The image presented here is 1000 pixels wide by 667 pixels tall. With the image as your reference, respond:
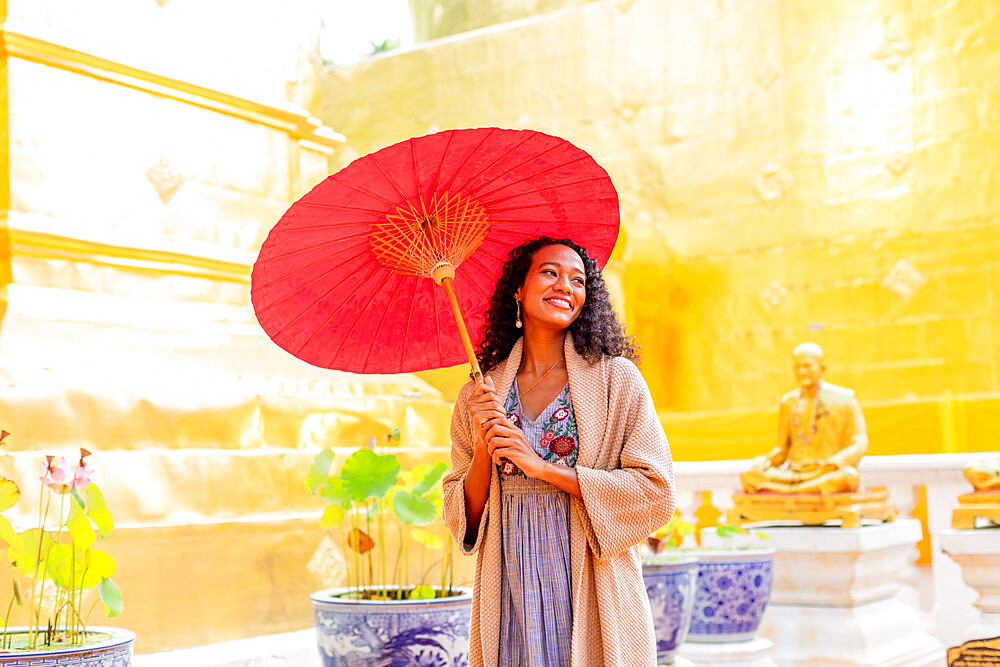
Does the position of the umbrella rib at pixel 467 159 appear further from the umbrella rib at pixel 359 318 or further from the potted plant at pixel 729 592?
the potted plant at pixel 729 592

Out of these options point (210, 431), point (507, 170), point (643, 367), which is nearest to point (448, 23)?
point (643, 367)

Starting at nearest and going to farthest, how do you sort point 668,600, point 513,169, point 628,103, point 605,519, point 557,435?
1. point 605,519
2. point 557,435
3. point 513,169
4. point 668,600
5. point 628,103

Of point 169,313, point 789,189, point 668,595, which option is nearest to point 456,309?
point 668,595

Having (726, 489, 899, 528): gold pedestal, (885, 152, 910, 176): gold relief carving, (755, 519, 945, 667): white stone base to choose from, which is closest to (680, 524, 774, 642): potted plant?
(755, 519, 945, 667): white stone base

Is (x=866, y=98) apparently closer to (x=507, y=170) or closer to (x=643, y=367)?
(x=643, y=367)

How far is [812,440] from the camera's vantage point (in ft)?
16.4

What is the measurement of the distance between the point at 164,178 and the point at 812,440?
3.00 metres

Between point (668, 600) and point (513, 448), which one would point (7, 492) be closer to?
point (513, 448)

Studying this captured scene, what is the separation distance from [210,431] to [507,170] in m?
1.54

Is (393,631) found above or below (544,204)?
below

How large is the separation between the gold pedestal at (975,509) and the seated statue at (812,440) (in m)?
0.42

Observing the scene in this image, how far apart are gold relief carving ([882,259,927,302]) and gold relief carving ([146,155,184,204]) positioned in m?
5.53

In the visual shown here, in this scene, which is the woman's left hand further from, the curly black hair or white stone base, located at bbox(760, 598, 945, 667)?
white stone base, located at bbox(760, 598, 945, 667)

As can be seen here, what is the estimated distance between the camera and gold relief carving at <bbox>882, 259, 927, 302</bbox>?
772 cm
